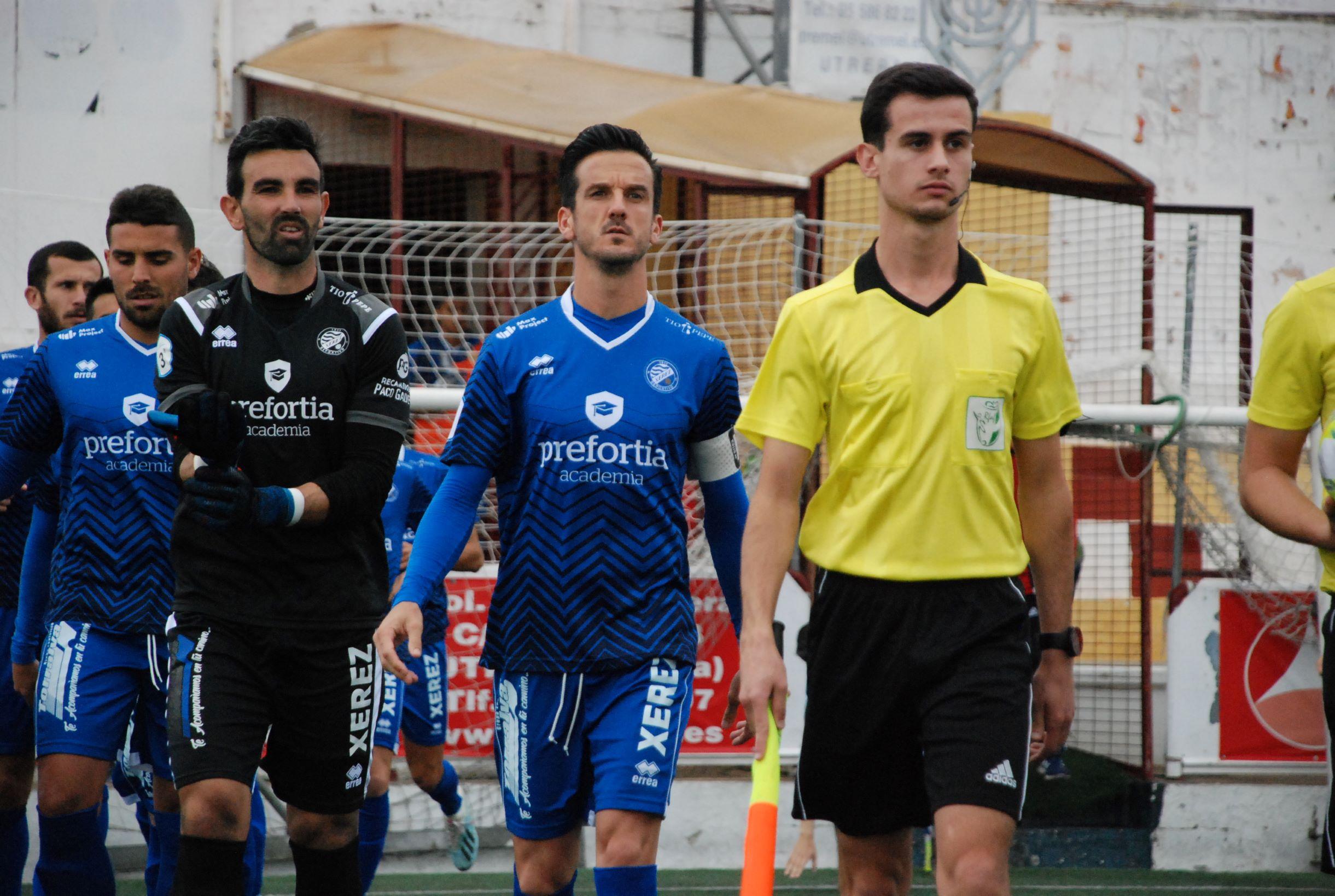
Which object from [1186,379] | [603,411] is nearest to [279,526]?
[603,411]

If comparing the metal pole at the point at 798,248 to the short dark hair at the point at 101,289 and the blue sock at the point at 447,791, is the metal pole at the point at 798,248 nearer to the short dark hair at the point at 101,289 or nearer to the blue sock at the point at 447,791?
the blue sock at the point at 447,791

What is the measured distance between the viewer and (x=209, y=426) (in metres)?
3.78

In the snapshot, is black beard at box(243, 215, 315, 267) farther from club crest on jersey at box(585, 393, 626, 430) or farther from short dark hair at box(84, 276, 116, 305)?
short dark hair at box(84, 276, 116, 305)

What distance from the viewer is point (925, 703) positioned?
11.5ft

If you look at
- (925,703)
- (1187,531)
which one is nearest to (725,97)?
(1187,531)

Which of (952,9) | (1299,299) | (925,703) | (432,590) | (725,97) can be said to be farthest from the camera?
(952,9)

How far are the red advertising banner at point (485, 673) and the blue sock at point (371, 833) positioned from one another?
1.77m

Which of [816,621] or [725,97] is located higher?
[725,97]

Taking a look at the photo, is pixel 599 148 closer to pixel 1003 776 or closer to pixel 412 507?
pixel 1003 776

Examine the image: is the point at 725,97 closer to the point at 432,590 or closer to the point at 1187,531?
the point at 1187,531

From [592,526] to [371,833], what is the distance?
2765 mm

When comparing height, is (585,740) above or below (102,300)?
below

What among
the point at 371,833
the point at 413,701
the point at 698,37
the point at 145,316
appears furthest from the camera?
the point at 698,37

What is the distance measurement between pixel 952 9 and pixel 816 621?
9.78 m
